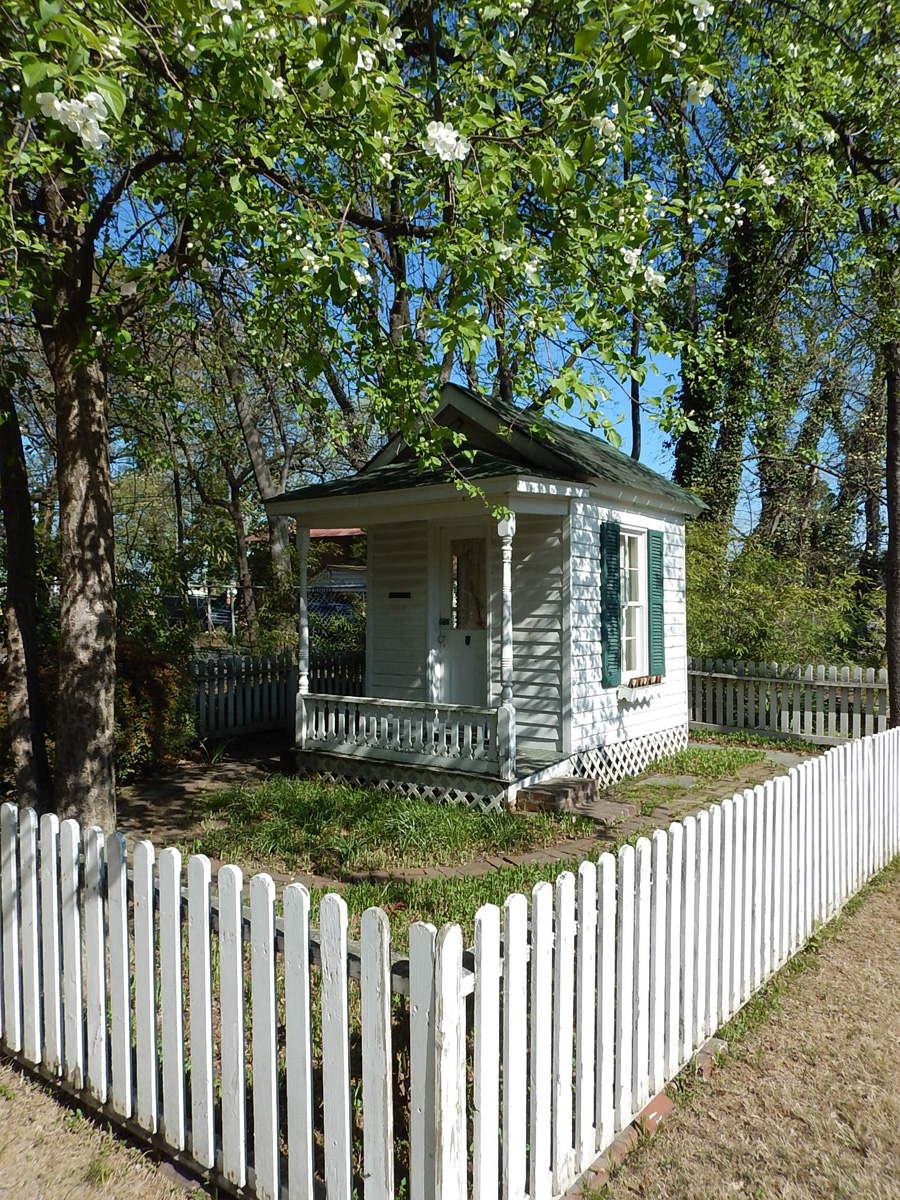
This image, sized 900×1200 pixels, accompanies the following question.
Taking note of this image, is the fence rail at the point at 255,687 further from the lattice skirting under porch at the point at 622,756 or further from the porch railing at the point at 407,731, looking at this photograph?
the lattice skirting under porch at the point at 622,756

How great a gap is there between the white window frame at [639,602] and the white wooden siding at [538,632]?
4.79 ft

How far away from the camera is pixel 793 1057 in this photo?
3.79m

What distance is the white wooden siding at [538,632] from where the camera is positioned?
9141 millimetres

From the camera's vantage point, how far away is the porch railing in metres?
8.27

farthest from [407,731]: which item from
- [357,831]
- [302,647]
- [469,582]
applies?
[469,582]

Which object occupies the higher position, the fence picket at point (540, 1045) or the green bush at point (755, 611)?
the green bush at point (755, 611)

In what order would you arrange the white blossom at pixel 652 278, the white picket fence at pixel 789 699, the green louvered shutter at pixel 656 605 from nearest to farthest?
1. the white blossom at pixel 652 278
2. the green louvered shutter at pixel 656 605
3. the white picket fence at pixel 789 699

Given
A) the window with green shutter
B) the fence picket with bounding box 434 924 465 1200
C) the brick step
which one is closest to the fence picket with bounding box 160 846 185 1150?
the fence picket with bounding box 434 924 465 1200

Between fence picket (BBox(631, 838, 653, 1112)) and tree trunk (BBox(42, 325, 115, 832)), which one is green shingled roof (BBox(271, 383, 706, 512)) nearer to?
tree trunk (BBox(42, 325, 115, 832))

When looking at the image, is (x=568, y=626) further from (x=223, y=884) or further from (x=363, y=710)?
(x=223, y=884)

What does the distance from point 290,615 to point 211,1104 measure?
55.4 feet

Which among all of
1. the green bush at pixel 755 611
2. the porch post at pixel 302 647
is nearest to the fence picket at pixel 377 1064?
the porch post at pixel 302 647

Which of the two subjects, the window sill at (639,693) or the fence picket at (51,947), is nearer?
the fence picket at (51,947)

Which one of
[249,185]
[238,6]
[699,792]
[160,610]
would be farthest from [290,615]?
[238,6]
